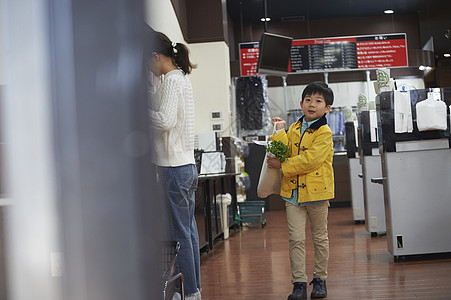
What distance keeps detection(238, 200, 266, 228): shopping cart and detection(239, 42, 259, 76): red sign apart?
4.14m

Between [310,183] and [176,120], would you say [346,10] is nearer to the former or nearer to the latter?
[310,183]

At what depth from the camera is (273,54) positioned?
29.8 ft

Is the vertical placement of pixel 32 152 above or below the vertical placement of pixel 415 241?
above

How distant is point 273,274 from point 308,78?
823cm

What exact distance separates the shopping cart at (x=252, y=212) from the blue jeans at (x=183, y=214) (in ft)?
16.7

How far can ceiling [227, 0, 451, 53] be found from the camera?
1167 cm

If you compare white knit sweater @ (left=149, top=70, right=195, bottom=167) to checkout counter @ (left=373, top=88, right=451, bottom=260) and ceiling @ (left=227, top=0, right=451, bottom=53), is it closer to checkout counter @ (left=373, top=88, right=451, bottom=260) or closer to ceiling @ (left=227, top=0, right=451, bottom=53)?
checkout counter @ (left=373, top=88, right=451, bottom=260)

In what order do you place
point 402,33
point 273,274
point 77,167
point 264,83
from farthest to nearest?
point 402,33, point 264,83, point 273,274, point 77,167

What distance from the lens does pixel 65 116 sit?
340mm

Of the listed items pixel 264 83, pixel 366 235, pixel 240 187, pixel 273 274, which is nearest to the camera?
pixel 273 274

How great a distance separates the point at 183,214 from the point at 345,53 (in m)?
9.57

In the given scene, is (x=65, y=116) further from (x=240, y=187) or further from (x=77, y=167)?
(x=240, y=187)

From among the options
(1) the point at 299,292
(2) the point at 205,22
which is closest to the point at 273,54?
(2) the point at 205,22

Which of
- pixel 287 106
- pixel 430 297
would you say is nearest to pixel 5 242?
pixel 430 297
